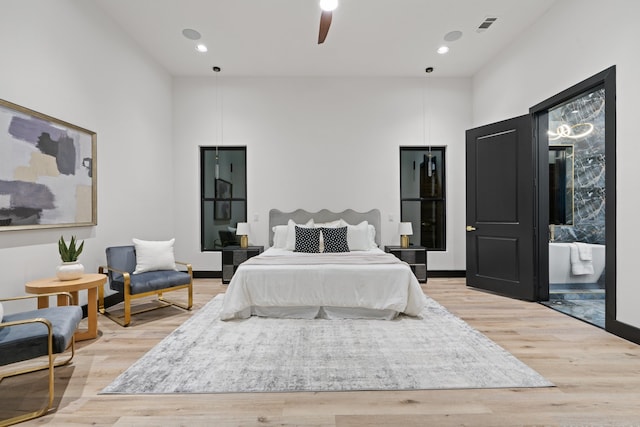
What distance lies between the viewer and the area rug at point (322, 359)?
6.99 ft

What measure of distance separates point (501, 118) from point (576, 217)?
240cm

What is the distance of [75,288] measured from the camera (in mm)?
2721

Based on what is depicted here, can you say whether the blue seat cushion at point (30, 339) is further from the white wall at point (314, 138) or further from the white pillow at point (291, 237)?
the white wall at point (314, 138)

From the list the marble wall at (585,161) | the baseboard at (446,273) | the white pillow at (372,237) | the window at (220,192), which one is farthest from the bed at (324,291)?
the marble wall at (585,161)

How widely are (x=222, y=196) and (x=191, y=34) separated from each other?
8.47 ft

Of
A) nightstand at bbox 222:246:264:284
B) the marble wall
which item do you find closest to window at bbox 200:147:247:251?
nightstand at bbox 222:246:264:284

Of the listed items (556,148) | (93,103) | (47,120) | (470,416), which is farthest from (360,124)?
(470,416)

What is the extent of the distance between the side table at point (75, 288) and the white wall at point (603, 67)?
4760 millimetres

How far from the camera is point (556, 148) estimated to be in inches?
224

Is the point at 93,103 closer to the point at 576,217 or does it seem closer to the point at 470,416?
the point at 470,416

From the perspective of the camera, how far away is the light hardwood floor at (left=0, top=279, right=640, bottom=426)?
178cm

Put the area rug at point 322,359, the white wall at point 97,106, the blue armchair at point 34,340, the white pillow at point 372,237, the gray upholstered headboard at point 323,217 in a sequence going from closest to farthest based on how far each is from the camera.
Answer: the blue armchair at point 34,340 < the area rug at point 322,359 < the white wall at point 97,106 < the white pillow at point 372,237 < the gray upholstered headboard at point 323,217

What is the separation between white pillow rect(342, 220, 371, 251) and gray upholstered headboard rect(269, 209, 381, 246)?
0.58 metres

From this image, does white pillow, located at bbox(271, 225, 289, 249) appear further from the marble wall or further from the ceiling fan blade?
the marble wall
